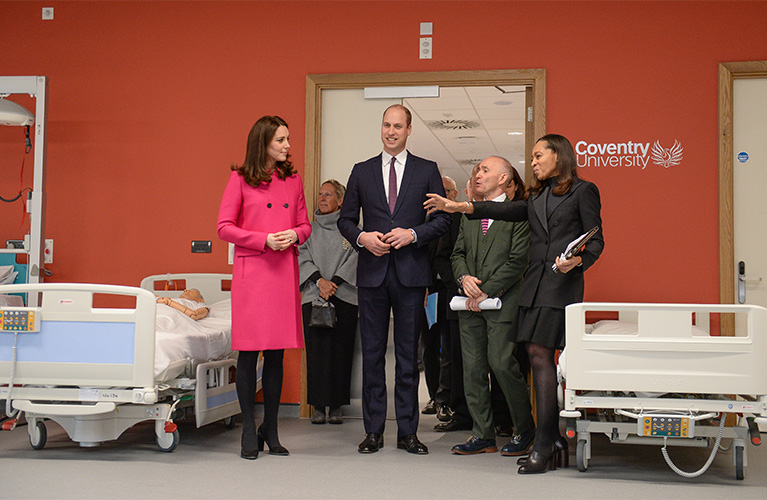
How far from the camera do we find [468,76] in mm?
5188

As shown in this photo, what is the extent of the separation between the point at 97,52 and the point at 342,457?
3671 millimetres

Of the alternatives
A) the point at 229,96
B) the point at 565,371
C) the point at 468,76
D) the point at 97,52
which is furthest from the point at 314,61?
the point at 565,371

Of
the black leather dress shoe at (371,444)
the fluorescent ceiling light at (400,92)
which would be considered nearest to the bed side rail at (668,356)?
the black leather dress shoe at (371,444)

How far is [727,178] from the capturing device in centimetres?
495

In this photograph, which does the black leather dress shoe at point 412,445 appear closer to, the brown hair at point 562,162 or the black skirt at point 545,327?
the black skirt at point 545,327

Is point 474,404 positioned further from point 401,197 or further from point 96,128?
point 96,128

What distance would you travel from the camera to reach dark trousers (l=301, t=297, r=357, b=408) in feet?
16.6

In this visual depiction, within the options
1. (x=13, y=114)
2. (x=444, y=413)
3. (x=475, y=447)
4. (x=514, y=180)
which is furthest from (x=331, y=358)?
(x=13, y=114)

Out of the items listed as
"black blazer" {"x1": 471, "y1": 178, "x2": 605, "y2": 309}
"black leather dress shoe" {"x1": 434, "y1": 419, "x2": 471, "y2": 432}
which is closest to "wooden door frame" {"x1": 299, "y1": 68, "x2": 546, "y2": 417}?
"black leather dress shoe" {"x1": 434, "y1": 419, "x2": 471, "y2": 432}

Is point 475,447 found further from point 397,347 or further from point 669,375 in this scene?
point 669,375

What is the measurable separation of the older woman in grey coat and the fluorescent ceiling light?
2.36 ft

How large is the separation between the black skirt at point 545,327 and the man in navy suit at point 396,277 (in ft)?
2.15

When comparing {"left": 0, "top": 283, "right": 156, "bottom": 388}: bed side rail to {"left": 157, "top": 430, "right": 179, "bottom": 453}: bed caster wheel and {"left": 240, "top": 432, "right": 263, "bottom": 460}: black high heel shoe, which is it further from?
{"left": 240, "top": 432, "right": 263, "bottom": 460}: black high heel shoe

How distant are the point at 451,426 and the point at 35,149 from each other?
3318 mm
